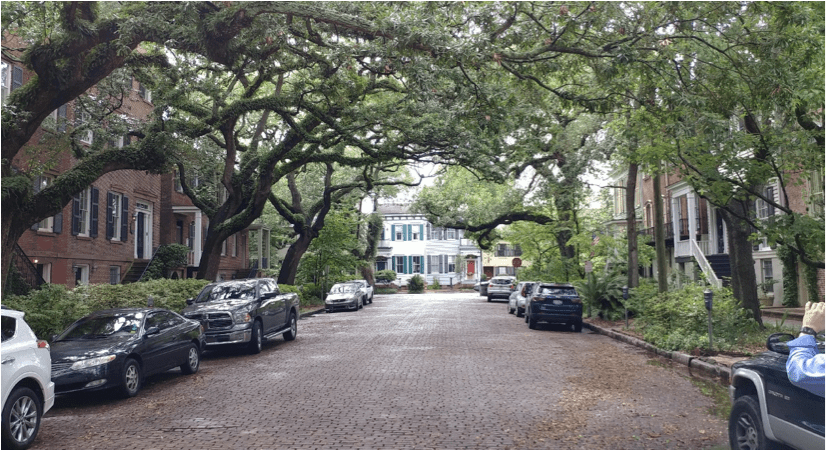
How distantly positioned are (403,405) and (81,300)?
10.5m

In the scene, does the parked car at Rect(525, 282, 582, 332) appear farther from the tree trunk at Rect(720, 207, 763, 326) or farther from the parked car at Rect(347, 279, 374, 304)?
the parked car at Rect(347, 279, 374, 304)

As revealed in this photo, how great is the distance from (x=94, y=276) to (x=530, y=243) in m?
21.2

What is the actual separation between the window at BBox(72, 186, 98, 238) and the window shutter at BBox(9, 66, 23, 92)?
4838 millimetres

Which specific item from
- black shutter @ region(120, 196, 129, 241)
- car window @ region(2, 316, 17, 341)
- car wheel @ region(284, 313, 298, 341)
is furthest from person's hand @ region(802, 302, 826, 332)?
black shutter @ region(120, 196, 129, 241)

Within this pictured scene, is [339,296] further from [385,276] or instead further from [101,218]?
[385,276]

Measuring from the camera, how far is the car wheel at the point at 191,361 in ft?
41.9

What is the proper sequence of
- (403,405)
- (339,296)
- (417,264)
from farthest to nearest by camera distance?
(417,264)
(339,296)
(403,405)

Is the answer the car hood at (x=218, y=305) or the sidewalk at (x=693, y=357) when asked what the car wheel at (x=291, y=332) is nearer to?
the car hood at (x=218, y=305)

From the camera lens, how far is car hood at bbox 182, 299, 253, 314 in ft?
51.5

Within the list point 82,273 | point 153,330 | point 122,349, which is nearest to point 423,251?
point 82,273

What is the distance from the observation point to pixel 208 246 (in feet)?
82.1

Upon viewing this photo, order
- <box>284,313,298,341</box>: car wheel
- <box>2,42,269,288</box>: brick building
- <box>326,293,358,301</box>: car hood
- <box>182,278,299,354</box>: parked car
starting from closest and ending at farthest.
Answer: <box>182,278,299,354</box>: parked car, <box>284,313,298,341</box>: car wheel, <box>2,42,269,288</box>: brick building, <box>326,293,358,301</box>: car hood

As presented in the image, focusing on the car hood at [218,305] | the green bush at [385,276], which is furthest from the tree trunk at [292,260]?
the green bush at [385,276]

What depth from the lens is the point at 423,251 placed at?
7631 cm
